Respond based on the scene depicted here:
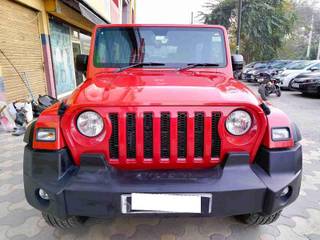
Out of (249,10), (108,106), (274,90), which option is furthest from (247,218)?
(249,10)

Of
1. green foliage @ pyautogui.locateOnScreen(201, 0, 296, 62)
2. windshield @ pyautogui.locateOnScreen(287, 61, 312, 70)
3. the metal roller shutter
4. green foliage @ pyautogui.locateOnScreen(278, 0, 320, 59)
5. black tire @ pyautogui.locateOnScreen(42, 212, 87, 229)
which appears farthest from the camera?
green foliage @ pyautogui.locateOnScreen(278, 0, 320, 59)

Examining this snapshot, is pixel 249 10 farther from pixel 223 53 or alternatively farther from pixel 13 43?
pixel 223 53

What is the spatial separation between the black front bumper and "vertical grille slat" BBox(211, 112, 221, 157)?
0.36 ft

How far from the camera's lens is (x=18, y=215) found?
9.39 feet

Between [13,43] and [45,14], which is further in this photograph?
[45,14]

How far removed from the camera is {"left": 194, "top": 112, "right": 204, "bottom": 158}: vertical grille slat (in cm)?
207

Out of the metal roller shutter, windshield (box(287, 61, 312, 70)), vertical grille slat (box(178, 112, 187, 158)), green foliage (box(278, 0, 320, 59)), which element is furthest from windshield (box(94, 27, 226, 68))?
green foliage (box(278, 0, 320, 59))

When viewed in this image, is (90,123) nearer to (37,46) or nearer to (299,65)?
(37,46)

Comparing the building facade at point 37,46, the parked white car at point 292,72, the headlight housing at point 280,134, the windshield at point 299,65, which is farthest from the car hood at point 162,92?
the windshield at point 299,65

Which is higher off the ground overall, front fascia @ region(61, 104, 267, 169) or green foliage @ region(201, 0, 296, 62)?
green foliage @ region(201, 0, 296, 62)

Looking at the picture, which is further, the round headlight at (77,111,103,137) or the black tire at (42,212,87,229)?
the black tire at (42,212,87,229)

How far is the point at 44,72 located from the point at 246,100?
765 centimetres

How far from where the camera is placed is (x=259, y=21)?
24141 millimetres

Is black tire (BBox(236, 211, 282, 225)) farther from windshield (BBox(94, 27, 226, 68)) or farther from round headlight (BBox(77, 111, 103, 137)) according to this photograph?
windshield (BBox(94, 27, 226, 68))
